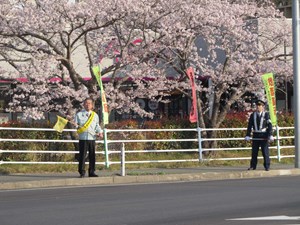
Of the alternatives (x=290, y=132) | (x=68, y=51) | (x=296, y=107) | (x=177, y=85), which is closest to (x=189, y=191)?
(x=296, y=107)

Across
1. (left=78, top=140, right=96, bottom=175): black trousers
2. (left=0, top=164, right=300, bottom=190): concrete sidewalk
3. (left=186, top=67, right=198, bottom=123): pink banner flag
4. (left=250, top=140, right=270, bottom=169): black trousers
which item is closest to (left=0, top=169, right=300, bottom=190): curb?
(left=0, top=164, right=300, bottom=190): concrete sidewalk

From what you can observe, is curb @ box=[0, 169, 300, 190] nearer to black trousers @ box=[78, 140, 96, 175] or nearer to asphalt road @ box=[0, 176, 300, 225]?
black trousers @ box=[78, 140, 96, 175]

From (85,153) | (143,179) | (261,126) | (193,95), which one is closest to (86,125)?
(85,153)

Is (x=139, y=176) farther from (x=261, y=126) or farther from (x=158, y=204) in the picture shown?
(x=158, y=204)

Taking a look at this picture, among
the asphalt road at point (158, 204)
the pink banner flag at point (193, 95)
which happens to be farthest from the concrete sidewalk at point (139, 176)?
the pink banner flag at point (193, 95)

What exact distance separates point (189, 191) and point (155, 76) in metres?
9.52

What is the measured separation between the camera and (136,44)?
74.6ft

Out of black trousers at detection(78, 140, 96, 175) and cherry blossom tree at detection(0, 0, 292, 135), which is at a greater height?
cherry blossom tree at detection(0, 0, 292, 135)

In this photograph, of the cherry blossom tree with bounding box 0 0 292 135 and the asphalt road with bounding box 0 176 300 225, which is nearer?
the asphalt road with bounding box 0 176 300 225

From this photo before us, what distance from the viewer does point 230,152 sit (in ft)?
84.2

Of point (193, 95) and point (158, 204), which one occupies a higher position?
point (193, 95)

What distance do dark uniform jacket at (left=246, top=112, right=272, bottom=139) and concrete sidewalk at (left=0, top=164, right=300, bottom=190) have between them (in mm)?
1008

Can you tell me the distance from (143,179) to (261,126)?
3.82m

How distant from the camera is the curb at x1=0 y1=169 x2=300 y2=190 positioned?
1636cm
